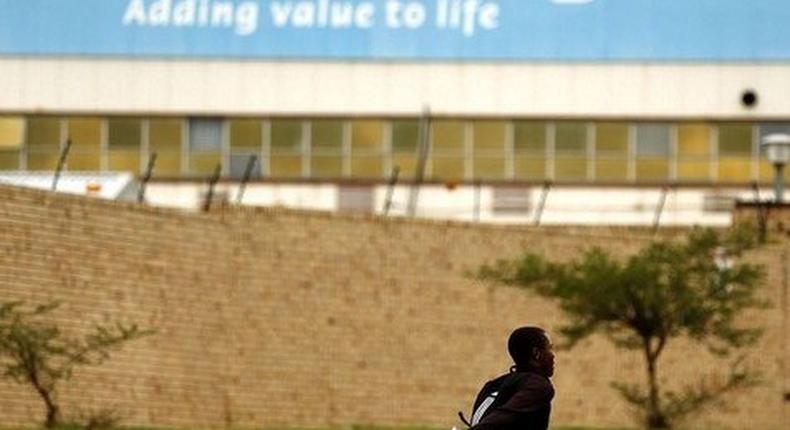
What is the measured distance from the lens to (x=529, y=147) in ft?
178

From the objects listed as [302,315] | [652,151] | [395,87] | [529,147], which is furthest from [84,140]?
[302,315]

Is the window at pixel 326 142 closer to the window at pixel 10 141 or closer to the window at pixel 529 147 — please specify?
the window at pixel 529 147

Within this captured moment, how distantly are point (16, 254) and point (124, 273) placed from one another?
7.32 ft

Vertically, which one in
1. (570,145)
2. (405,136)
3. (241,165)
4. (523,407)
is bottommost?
(523,407)

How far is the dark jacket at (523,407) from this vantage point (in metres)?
16.6

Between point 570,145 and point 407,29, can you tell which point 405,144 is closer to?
point 407,29

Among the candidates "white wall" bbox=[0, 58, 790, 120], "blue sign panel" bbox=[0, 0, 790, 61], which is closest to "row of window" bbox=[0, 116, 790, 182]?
"white wall" bbox=[0, 58, 790, 120]

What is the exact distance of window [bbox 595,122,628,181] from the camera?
177 feet

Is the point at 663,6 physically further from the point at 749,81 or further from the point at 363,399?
the point at 363,399

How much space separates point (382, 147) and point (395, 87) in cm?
113

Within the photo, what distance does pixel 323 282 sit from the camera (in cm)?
3928

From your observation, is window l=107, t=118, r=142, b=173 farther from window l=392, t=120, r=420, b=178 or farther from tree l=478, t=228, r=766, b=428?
tree l=478, t=228, r=766, b=428

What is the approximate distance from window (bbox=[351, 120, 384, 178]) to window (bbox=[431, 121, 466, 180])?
0.98m

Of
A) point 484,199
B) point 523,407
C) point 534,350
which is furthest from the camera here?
point 484,199
